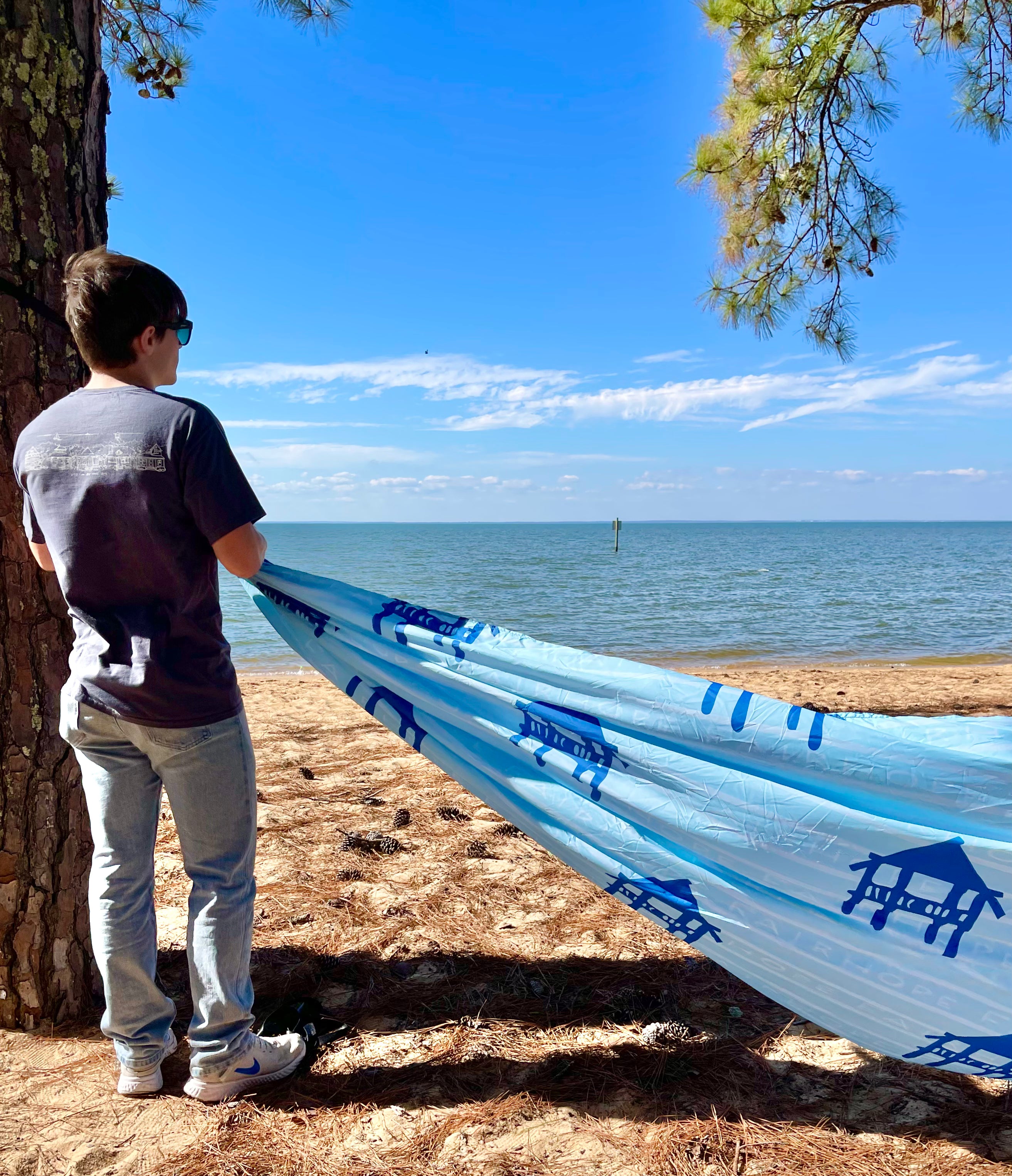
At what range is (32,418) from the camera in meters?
1.81

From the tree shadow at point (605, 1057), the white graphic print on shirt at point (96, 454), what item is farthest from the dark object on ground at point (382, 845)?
the white graphic print on shirt at point (96, 454)

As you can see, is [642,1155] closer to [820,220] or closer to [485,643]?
[485,643]

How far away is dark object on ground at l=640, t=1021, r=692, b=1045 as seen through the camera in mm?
1887

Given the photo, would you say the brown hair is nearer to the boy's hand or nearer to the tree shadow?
the boy's hand

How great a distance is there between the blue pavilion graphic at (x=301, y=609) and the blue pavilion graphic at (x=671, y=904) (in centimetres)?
98

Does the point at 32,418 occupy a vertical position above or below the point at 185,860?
above

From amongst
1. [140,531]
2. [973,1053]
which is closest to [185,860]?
[140,531]

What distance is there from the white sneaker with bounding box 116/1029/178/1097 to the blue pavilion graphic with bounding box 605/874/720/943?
109 centimetres

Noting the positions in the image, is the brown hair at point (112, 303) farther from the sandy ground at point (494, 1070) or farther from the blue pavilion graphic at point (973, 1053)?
the blue pavilion graphic at point (973, 1053)

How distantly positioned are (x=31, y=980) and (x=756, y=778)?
6.04ft

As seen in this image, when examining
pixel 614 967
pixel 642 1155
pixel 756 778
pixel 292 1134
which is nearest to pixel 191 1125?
pixel 292 1134

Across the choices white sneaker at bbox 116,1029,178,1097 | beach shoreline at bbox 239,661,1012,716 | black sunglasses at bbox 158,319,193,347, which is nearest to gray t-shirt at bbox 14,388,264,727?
black sunglasses at bbox 158,319,193,347

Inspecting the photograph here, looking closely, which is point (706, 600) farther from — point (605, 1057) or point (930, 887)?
point (930, 887)

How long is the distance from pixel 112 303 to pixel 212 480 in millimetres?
406
